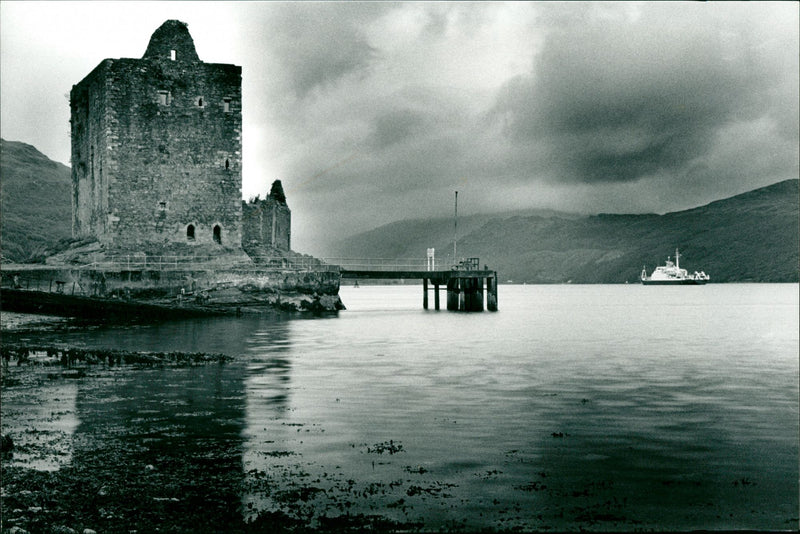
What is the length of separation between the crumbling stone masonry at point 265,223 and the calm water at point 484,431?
80.2 ft

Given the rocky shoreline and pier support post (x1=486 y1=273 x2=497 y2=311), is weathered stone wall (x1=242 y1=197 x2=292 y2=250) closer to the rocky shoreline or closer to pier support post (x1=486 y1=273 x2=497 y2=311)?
pier support post (x1=486 y1=273 x2=497 y2=311)

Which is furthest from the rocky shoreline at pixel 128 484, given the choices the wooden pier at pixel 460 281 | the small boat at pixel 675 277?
the small boat at pixel 675 277

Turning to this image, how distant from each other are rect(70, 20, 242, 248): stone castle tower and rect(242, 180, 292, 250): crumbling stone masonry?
361 cm

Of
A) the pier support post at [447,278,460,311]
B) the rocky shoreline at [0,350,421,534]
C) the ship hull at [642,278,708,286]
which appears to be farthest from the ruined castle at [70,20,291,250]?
the ship hull at [642,278,708,286]

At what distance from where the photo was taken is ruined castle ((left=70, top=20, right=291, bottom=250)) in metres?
44.0

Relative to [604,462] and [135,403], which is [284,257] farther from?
[604,462]

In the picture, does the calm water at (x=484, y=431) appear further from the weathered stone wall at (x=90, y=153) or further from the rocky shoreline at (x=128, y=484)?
the weathered stone wall at (x=90, y=153)

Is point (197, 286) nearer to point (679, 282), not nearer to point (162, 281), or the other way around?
point (162, 281)

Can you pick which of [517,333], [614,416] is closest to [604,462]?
[614,416]

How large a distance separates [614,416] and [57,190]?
141641 mm

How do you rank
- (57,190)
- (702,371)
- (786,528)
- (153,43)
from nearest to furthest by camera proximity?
(786,528)
(702,371)
(153,43)
(57,190)

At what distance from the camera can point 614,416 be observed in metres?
14.2

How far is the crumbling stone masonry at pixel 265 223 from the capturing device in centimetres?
5084

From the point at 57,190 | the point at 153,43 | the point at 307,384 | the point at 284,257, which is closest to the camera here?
the point at 307,384
